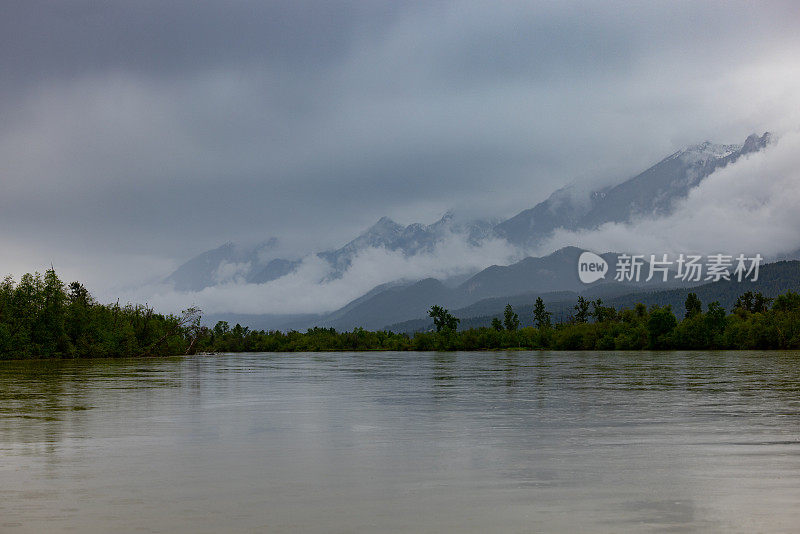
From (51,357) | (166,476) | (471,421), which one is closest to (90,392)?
(471,421)

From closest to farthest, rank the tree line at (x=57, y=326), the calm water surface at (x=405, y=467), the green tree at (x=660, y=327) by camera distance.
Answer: the calm water surface at (x=405, y=467), the tree line at (x=57, y=326), the green tree at (x=660, y=327)

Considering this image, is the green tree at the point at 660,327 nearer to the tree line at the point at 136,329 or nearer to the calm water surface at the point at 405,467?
the tree line at the point at 136,329

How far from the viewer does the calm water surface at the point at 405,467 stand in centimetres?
1305

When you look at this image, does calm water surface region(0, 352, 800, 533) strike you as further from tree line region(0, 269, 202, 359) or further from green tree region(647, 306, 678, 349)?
green tree region(647, 306, 678, 349)

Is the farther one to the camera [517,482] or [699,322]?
[699,322]

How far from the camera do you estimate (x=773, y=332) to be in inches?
6309

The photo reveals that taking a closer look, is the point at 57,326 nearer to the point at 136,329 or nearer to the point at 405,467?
the point at 136,329

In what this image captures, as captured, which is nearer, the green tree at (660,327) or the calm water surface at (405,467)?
the calm water surface at (405,467)

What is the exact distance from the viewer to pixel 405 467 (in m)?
18.3

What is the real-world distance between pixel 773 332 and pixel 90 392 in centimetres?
15338

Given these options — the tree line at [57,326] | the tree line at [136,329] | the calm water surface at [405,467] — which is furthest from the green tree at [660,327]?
the calm water surface at [405,467]

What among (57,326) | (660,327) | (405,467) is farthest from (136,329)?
(405,467)

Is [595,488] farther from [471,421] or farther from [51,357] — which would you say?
[51,357]

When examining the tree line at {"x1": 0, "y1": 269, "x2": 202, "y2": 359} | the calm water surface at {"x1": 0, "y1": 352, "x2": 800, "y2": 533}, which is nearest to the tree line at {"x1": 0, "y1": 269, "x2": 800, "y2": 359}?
the tree line at {"x1": 0, "y1": 269, "x2": 202, "y2": 359}
